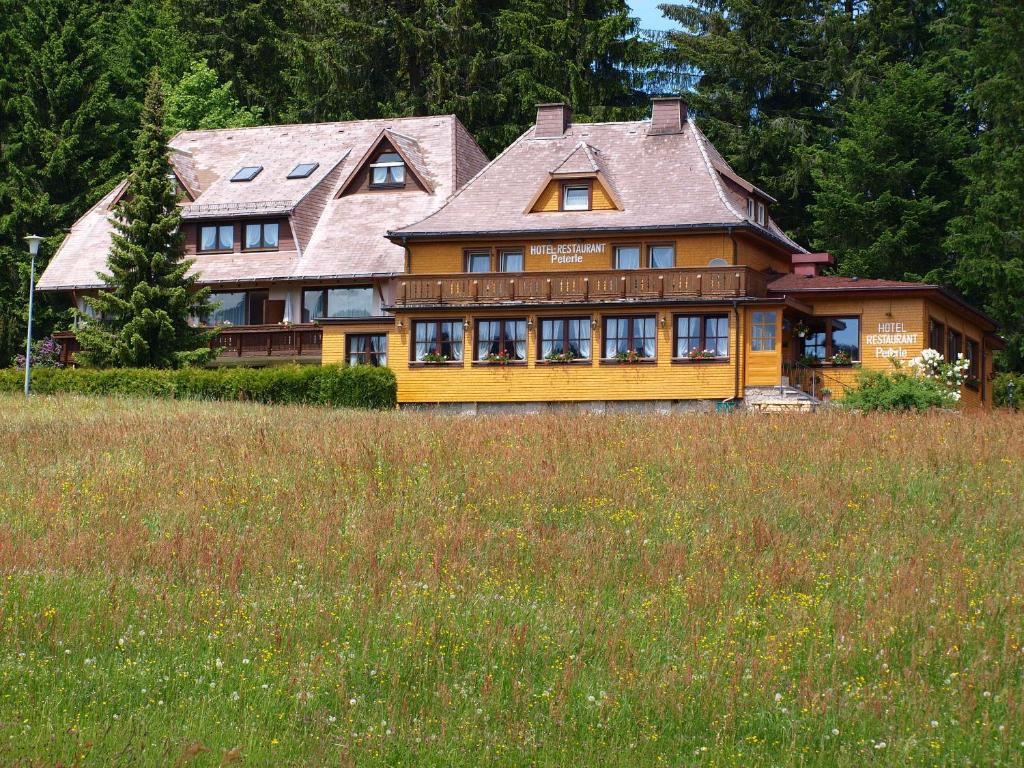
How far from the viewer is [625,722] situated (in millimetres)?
11227

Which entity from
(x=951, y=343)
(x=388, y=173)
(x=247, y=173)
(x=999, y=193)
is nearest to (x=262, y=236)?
(x=247, y=173)

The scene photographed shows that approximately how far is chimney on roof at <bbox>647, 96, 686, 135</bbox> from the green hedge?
13429 millimetres

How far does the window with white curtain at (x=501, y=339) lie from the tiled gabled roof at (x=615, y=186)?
11.0 feet

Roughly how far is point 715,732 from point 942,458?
11.0 metres

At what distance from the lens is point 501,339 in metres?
41.9

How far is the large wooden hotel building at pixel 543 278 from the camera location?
4034cm

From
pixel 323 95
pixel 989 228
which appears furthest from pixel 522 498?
pixel 323 95

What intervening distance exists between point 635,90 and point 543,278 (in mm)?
23143

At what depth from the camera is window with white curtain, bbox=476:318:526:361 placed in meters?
41.8

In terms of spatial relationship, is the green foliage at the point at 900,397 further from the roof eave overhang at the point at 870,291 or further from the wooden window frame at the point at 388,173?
the wooden window frame at the point at 388,173

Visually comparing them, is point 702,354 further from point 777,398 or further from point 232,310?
point 232,310

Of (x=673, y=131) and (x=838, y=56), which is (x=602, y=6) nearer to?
(x=838, y=56)

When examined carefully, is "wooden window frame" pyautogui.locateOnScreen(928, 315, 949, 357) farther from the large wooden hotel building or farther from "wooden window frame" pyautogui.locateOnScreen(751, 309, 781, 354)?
"wooden window frame" pyautogui.locateOnScreen(751, 309, 781, 354)

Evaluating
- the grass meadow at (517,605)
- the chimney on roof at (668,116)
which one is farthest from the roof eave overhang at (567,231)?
the grass meadow at (517,605)
